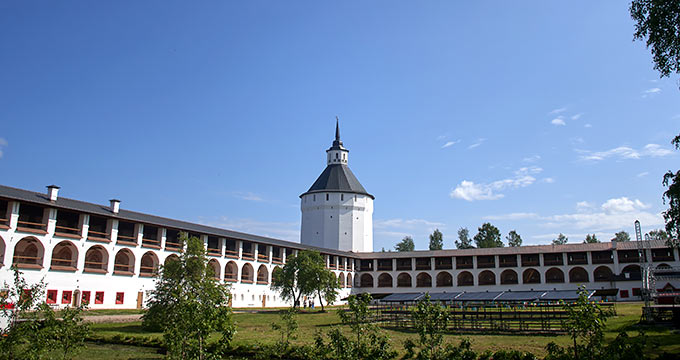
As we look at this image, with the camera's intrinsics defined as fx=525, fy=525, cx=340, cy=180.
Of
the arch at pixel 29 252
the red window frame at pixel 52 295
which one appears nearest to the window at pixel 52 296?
the red window frame at pixel 52 295

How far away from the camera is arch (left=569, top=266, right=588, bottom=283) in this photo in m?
55.7

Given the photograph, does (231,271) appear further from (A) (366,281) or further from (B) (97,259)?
(A) (366,281)

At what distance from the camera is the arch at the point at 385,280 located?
64.3m

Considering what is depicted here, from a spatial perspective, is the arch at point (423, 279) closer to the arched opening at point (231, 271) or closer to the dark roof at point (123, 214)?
the dark roof at point (123, 214)

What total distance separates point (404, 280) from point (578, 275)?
1938cm

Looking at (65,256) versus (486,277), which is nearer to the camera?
(65,256)

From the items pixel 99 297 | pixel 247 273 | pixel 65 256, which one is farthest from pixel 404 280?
pixel 65 256

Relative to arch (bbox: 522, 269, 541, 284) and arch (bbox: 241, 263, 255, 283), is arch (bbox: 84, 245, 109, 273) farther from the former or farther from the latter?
arch (bbox: 522, 269, 541, 284)

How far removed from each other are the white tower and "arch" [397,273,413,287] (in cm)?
886

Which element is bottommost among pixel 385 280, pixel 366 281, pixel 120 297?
pixel 120 297

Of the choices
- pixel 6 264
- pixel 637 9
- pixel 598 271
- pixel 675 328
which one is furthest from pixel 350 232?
pixel 637 9

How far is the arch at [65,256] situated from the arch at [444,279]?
4046 centimetres

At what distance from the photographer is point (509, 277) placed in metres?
59.9

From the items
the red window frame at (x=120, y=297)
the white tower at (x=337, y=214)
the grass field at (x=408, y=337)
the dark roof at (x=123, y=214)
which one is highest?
the white tower at (x=337, y=214)
